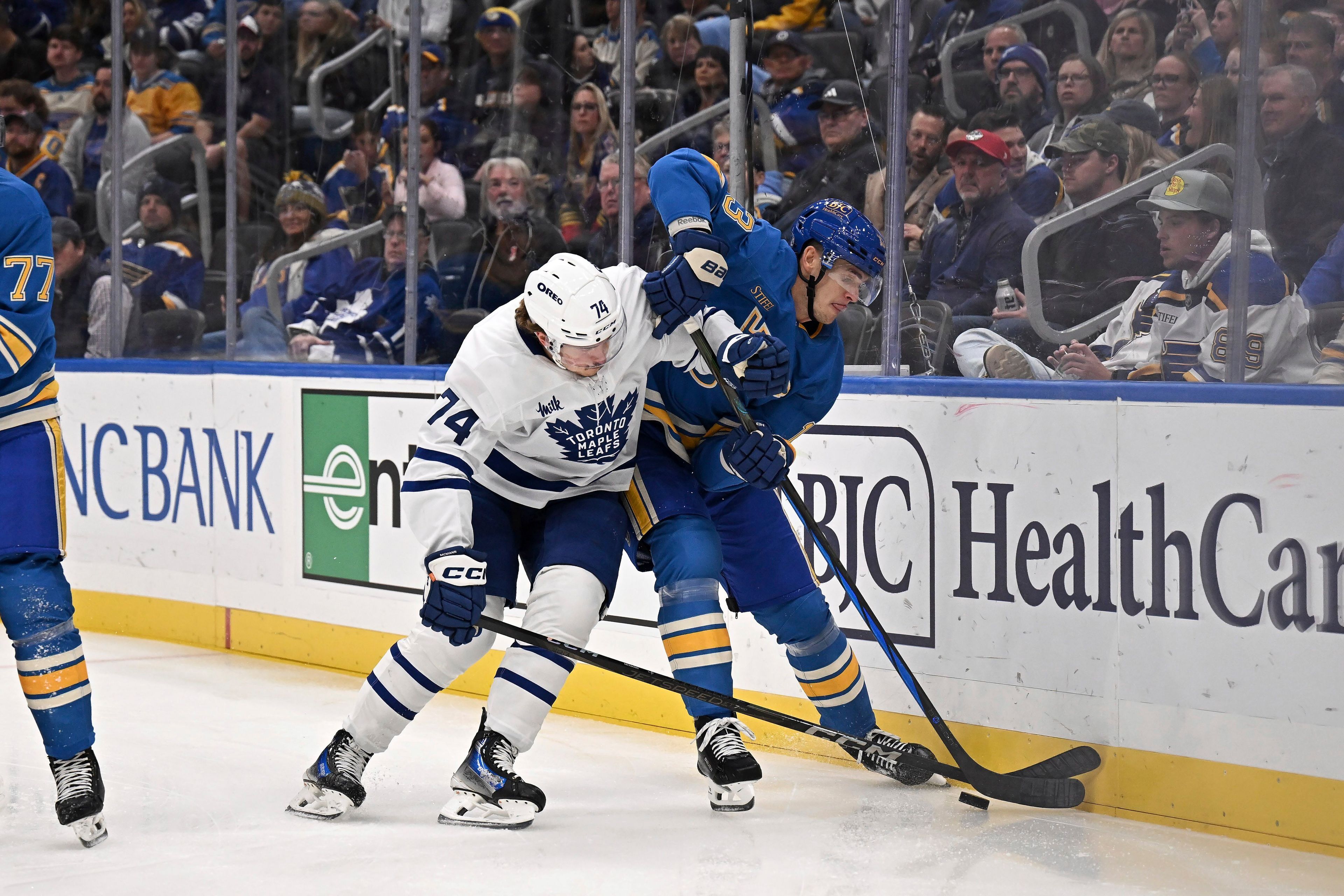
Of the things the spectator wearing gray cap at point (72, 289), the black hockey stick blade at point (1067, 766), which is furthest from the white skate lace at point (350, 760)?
the spectator wearing gray cap at point (72, 289)

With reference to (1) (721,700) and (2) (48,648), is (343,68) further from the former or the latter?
(1) (721,700)

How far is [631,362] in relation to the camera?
2.63 metres

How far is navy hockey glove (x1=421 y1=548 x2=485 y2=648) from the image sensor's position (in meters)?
2.46

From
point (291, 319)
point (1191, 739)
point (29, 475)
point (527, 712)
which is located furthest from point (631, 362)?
point (291, 319)

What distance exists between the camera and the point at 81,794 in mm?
2521

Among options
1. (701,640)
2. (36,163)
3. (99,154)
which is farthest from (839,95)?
(36,163)

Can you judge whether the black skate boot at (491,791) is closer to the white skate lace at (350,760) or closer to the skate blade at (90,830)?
the white skate lace at (350,760)

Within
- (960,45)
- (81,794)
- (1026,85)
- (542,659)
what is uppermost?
(960,45)

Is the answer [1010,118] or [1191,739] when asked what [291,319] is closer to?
[1010,118]

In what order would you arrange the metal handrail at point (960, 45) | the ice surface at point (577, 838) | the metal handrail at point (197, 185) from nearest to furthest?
the ice surface at point (577, 838) → the metal handrail at point (960, 45) → the metal handrail at point (197, 185)

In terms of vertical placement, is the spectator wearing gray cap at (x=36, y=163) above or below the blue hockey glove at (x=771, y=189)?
above

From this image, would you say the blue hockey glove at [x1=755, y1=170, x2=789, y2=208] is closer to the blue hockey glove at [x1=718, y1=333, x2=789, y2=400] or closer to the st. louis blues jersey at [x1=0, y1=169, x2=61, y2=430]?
the blue hockey glove at [x1=718, y1=333, x2=789, y2=400]

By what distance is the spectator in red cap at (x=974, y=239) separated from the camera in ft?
11.4

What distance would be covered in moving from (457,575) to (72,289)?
11.9 ft
